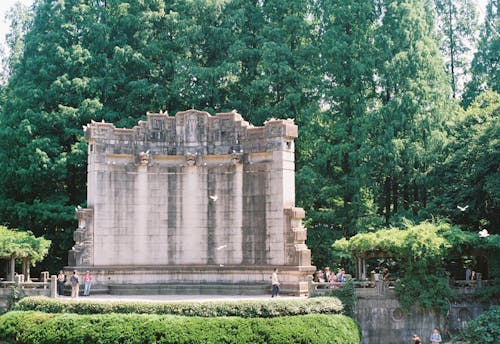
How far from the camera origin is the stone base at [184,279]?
106ft

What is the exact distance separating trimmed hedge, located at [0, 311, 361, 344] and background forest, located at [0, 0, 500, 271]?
12635 millimetres

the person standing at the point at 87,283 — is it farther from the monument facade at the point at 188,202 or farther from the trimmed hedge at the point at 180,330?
the trimmed hedge at the point at 180,330

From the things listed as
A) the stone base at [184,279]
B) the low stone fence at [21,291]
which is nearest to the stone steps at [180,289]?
the stone base at [184,279]

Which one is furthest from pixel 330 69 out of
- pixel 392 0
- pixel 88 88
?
pixel 88 88

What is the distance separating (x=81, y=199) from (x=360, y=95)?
1883 centimetres

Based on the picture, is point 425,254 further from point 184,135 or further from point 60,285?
point 60,285

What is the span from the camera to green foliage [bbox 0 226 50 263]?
31297 mm

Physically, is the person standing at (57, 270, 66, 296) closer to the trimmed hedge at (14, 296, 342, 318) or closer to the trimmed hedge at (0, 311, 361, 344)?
the trimmed hedge at (14, 296, 342, 318)

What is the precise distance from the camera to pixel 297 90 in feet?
142

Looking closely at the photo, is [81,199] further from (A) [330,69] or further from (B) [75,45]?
(A) [330,69]

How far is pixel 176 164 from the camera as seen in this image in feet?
114

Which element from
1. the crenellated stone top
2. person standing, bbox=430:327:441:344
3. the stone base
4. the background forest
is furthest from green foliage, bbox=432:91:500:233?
the crenellated stone top

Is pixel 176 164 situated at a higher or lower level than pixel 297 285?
higher

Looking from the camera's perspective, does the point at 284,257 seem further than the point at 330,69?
No
